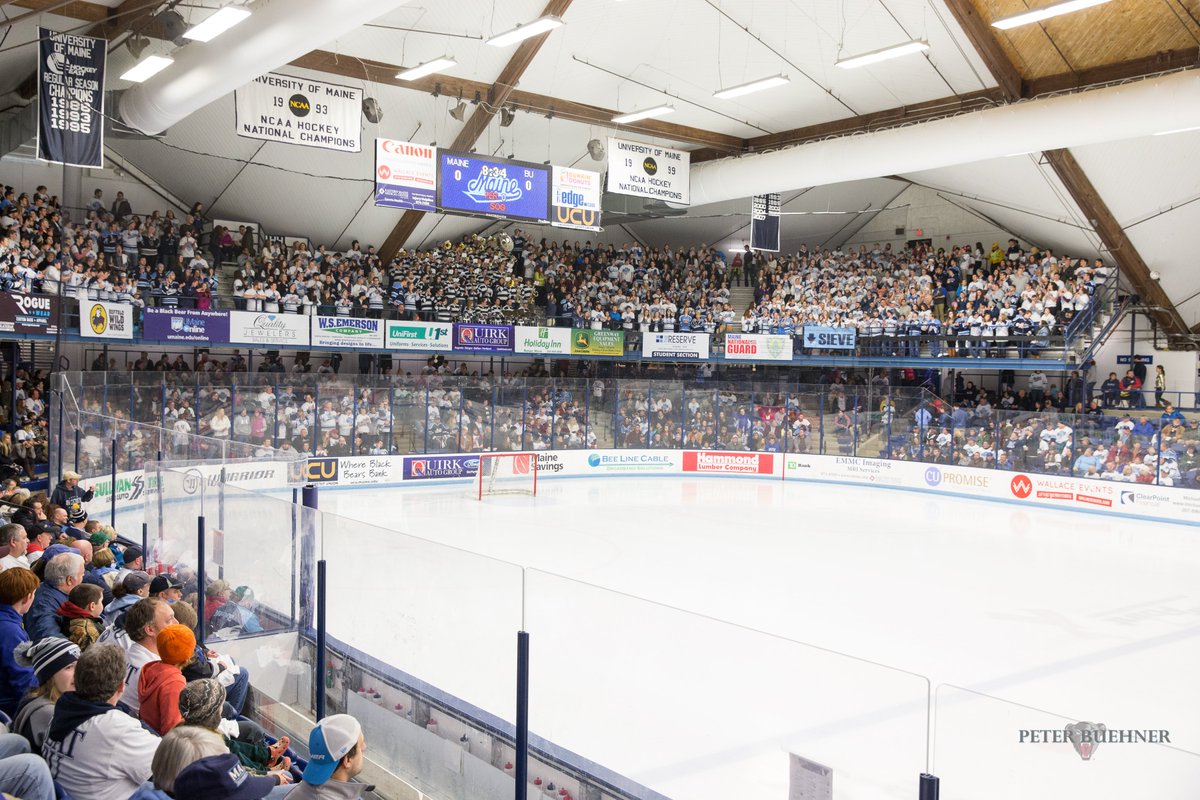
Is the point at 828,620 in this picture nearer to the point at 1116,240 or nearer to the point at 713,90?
the point at 713,90

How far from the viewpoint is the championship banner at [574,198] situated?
18.1 metres

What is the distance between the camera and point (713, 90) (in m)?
21.2

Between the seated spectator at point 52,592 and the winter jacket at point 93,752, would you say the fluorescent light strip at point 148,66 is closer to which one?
the seated spectator at point 52,592

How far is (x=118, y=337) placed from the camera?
762 inches

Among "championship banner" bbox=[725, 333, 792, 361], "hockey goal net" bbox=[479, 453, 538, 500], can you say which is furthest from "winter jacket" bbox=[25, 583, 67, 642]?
"championship banner" bbox=[725, 333, 792, 361]

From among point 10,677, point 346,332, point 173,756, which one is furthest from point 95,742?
point 346,332

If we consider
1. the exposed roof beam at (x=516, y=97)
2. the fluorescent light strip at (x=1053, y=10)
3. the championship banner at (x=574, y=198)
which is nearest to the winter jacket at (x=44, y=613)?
the fluorescent light strip at (x=1053, y=10)

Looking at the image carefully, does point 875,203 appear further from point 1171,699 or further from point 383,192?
point 1171,699

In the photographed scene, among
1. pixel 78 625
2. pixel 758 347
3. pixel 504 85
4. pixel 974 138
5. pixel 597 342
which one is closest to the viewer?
pixel 78 625

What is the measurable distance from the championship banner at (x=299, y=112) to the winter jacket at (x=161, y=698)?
490 inches

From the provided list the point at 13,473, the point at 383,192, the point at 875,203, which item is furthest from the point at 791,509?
the point at 875,203

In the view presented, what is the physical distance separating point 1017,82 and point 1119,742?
18296mm

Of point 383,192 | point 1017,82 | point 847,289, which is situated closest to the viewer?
point 383,192

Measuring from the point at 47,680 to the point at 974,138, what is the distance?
1941 cm
